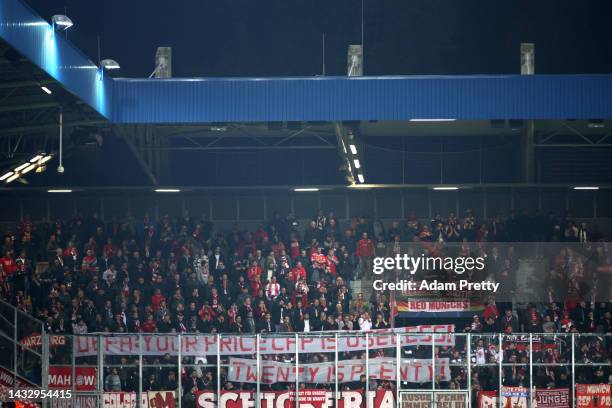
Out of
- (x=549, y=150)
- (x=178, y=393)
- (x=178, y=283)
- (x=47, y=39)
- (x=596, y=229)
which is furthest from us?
(x=549, y=150)

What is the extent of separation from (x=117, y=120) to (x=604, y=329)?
14109 mm

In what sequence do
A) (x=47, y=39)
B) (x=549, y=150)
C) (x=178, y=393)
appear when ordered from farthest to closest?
(x=549, y=150) < (x=178, y=393) < (x=47, y=39)

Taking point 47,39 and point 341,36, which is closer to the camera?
point 47,39

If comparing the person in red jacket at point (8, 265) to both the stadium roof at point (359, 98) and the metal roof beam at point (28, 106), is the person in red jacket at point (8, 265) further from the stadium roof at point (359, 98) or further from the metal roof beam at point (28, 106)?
the metal roof beam at point (28, 106)

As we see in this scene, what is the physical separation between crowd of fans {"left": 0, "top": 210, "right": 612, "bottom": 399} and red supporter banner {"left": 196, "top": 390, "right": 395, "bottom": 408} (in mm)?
301

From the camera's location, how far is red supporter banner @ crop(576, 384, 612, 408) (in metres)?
28.0

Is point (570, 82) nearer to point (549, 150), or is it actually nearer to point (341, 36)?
point (549, 150)

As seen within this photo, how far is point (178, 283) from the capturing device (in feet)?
107

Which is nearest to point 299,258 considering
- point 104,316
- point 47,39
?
point 104,316

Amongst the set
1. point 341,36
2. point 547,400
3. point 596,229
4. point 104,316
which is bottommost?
point 547,400

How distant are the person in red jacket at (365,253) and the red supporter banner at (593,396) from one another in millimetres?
7954

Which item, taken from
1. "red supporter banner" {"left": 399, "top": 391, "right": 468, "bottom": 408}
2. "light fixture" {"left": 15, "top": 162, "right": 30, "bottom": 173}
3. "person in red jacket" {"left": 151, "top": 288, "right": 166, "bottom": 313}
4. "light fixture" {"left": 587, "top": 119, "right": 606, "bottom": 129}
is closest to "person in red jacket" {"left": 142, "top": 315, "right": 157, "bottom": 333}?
"person in red jacket" {"left": 151, "top": 288, "right": 166, "bottom": 313}

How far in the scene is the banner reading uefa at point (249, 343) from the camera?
2795cm

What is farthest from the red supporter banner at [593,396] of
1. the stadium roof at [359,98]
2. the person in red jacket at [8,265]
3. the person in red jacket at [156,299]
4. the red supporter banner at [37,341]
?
the person in red jacket at [8,265]
